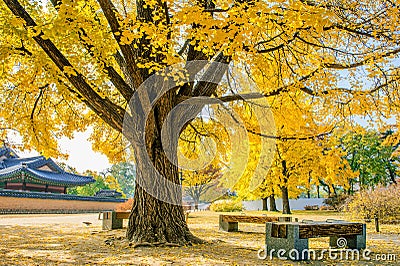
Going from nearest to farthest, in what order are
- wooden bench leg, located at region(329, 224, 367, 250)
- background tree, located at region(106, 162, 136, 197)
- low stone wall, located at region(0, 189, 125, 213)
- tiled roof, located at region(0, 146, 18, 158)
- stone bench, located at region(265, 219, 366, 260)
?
stone bench, located at region(265, 219, 366, 260) → wooden bench leg, located at region(329, 224, 367, 250) → low stone wall, located at region(0, 189, 125, 213) → tiled roof, located at region(0, 146, 18, 158) → background tree, located at region(106, 162, 136, 197)

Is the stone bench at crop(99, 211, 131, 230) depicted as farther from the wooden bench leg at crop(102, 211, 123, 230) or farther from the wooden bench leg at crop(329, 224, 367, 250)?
the wooden bench leg at crop(329, 224, 367, 250)

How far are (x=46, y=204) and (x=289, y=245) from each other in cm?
2309

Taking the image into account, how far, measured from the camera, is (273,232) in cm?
548

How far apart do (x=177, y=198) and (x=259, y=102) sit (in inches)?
131

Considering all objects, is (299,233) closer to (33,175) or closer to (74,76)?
(74,76)

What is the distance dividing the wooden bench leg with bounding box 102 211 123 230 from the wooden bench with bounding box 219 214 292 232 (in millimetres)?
2686

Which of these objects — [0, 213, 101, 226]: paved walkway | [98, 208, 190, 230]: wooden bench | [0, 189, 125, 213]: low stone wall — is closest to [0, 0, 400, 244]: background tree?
[98, 208, 190, 230]: wooden bench

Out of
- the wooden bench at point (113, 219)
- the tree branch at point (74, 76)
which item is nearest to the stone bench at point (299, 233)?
the tree branch at point (74, 76)

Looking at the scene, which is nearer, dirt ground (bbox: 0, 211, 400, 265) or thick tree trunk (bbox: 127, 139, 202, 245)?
dirt ground (bbox: 0, 211, 400, 265)

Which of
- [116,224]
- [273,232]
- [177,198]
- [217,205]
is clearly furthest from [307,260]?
[217,205]

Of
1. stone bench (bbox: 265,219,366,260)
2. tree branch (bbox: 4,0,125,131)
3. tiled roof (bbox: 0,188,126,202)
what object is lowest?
tiled roof (bbox: 0,188,126,202)

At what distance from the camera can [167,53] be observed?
5.37 meters

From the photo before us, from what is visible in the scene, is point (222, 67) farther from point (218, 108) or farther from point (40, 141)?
point (40, 141)

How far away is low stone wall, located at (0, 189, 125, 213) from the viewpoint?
882 inches
